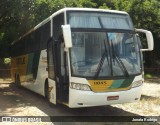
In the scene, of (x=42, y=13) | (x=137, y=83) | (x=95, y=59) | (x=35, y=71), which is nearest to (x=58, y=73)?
(x=95, y=59)

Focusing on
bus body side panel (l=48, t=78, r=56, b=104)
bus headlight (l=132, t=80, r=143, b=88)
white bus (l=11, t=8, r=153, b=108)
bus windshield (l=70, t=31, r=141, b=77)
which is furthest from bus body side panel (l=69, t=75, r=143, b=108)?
bus body side panel (l=48, t=78, r=56, b=104)

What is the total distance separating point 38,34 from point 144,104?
17.6 feet

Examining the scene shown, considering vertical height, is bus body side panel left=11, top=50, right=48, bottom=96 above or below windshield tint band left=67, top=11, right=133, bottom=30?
below

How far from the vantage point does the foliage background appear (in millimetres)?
17234

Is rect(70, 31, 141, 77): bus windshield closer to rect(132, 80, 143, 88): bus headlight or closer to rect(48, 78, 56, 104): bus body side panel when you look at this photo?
rect(132, 80, 143, 88): bus headlight

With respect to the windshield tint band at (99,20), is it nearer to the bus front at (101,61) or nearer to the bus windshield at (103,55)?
the bus front at (101,61)

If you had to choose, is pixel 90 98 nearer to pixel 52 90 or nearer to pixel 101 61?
pixel 101 61

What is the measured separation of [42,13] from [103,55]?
27.1 ft

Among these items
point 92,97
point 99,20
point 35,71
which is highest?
point 99,20

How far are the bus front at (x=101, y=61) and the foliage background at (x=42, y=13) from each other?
716 cm

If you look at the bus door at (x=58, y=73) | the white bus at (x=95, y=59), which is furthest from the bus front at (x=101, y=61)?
the bus door at (x=58, y=73)

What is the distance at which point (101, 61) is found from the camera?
991 centimetres

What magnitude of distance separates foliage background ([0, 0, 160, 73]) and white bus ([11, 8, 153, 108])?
6.01m

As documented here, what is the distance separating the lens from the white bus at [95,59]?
973 centimetres
